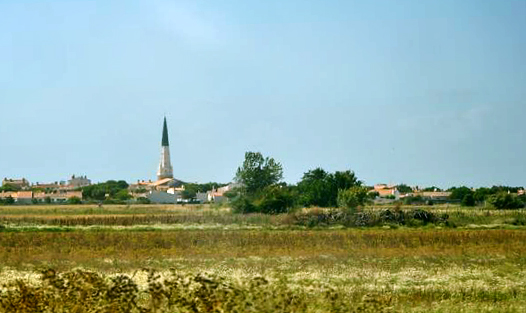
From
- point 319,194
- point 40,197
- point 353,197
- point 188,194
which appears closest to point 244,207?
point 353,197

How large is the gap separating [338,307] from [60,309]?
4.64 m

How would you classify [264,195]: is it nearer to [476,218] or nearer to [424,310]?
[476,218]

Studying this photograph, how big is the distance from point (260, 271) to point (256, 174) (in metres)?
87.4

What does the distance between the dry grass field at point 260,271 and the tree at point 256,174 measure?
50441 millimetres

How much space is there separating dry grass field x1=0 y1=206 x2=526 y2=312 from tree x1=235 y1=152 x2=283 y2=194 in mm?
50441

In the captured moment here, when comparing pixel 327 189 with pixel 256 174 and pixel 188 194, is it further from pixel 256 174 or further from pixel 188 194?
pixel 188 194

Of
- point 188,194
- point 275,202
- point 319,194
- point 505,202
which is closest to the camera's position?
point 275,202

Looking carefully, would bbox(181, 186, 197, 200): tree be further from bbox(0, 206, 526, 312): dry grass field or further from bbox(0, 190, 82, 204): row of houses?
bbox(0, 206, 526, 312): dry grass field

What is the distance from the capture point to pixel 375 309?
45.2 ft

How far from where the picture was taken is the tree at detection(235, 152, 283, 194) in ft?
372

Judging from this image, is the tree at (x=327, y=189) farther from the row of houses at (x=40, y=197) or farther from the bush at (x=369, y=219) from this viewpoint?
the row of houses at (x=40, y=197)

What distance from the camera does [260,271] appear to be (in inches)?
1059

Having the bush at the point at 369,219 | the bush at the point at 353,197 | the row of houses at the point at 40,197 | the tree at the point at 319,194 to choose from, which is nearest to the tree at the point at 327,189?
the tree at the point at 319,194

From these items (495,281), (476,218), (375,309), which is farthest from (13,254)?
(476,218)
